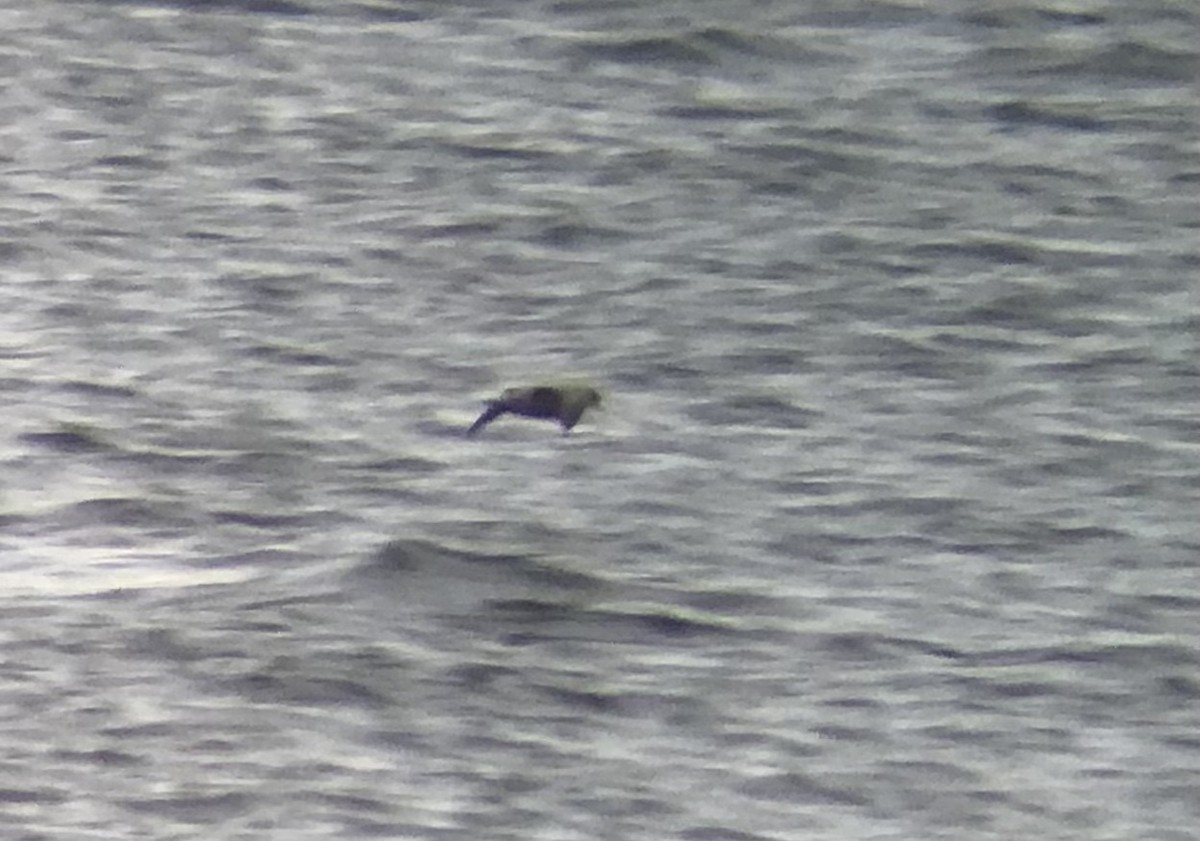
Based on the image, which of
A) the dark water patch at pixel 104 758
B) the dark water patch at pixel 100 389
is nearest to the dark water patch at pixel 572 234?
the dark water patch at pixel 100 389

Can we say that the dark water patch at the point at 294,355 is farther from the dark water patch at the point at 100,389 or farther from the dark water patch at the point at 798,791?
the dark water patch at the point at 798,791

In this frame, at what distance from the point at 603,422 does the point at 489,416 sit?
5cm

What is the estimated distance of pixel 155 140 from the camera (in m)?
0.82

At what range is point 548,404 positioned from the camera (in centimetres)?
73

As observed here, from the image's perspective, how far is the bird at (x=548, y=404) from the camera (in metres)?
0.73

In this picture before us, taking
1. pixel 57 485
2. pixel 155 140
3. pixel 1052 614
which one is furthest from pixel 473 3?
pixel 1052 614

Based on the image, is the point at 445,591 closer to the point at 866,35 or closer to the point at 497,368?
the point at 497,368

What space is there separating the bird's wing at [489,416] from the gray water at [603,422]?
0.03 feet

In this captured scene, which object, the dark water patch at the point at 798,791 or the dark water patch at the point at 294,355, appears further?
the dark water patch at the point at 294,355

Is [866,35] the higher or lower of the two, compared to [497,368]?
higher

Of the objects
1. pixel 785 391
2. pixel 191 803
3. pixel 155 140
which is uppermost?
pixel 155 140

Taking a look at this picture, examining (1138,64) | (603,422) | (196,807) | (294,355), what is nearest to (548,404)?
(603,422)

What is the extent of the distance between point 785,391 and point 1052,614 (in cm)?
15

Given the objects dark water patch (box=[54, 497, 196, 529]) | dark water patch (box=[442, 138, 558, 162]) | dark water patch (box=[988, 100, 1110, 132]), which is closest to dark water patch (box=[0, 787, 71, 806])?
dark water patch (box=[54, 497, 196, 529])
